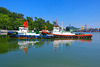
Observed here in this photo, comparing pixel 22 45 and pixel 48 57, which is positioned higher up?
pixel 22 45

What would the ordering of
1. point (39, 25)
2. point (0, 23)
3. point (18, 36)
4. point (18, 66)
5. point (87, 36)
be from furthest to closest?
point (39, 25)
point (0, 23)
point (87, 36)
point (18, 36)
point (18, 66)

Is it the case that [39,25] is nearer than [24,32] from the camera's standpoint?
No

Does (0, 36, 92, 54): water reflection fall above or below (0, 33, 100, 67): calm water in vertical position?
above

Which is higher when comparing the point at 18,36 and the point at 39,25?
the point at 39,25

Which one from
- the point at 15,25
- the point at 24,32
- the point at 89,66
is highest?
the point at 15,25

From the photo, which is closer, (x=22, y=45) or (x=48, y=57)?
(x=48, y=57)

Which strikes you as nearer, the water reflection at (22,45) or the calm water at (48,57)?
the calm water at (48,57)

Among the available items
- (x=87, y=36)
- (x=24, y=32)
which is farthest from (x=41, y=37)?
(x=87, y=36)

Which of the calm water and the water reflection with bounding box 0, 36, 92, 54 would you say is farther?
the water reflection with bounding box 0, 36, 92, 54

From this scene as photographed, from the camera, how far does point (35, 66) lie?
39.4ft

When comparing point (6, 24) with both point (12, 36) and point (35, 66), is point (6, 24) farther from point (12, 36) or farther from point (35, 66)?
point (35, 66)

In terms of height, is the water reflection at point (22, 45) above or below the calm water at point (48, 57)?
above

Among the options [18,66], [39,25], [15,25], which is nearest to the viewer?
[18,66]

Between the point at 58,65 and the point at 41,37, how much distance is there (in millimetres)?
31449
